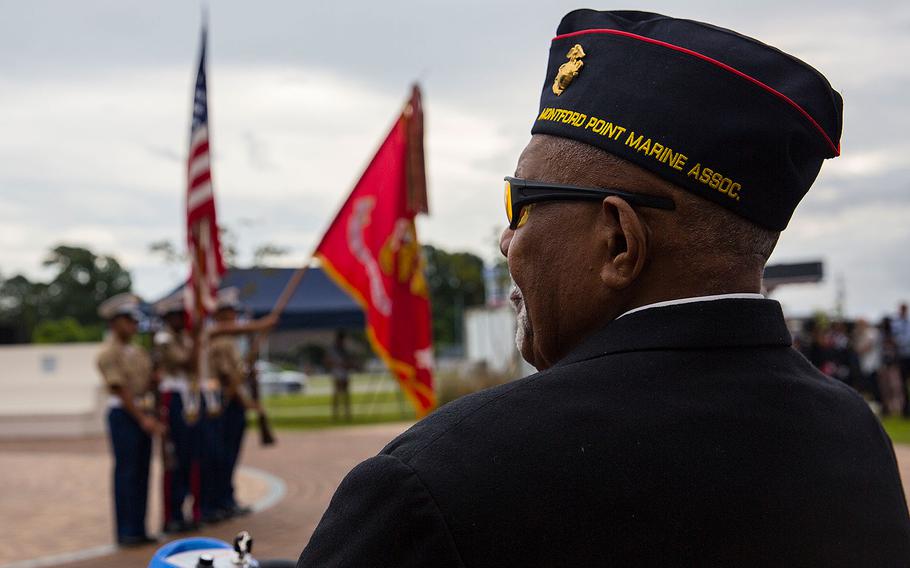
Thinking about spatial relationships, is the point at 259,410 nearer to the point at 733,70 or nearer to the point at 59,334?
the point at 733,70

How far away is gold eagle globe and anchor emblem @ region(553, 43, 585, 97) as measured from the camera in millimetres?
1325

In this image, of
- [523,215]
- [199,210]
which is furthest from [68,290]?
[523,215]

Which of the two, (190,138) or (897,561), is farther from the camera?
(190,138)

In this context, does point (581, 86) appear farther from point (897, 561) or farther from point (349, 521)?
point (897, 561)

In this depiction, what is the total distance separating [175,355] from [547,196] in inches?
313

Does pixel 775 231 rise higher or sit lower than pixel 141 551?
higher

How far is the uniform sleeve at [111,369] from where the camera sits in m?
8.05

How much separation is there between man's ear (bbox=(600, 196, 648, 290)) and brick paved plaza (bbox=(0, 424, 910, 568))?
6.46 meters

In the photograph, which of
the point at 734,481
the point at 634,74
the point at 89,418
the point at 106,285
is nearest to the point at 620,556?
the point at 734,481

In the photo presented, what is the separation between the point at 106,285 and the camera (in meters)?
67.0

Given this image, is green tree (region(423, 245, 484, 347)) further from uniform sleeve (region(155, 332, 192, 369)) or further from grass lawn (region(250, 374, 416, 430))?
uniform sleeve (region(155, 332, 192, 369))

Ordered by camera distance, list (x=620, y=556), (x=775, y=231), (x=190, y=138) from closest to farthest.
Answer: (x=620, y=556) < (x=775, y=231) < (x=190, y=138)

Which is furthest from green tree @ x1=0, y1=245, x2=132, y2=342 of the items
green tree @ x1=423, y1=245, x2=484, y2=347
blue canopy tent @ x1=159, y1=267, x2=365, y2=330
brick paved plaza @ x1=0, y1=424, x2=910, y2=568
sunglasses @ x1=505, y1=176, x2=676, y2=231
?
sunglasses @ x1=505, y1=176, x2=676, y2=231

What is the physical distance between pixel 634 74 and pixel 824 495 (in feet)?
1.79
